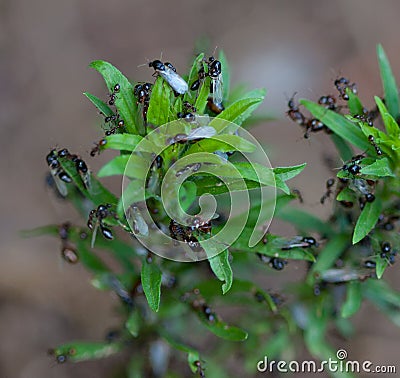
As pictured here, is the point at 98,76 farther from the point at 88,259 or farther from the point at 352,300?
the point at 352,300

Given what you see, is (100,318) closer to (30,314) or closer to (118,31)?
(30,314)

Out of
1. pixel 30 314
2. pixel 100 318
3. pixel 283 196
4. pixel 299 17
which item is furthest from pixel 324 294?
pixel 299 17

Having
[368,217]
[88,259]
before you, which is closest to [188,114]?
[368,217]

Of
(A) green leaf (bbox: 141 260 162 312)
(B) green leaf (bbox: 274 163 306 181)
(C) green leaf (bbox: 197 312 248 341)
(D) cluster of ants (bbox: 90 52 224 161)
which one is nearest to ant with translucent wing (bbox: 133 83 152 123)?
(D) cluster of ants (bbox: 90 52 224 161)

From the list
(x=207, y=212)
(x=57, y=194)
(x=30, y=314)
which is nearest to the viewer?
(x=207, y=212)

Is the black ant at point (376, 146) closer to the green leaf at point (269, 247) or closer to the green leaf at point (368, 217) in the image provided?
the green leaf at point (368, 217)
